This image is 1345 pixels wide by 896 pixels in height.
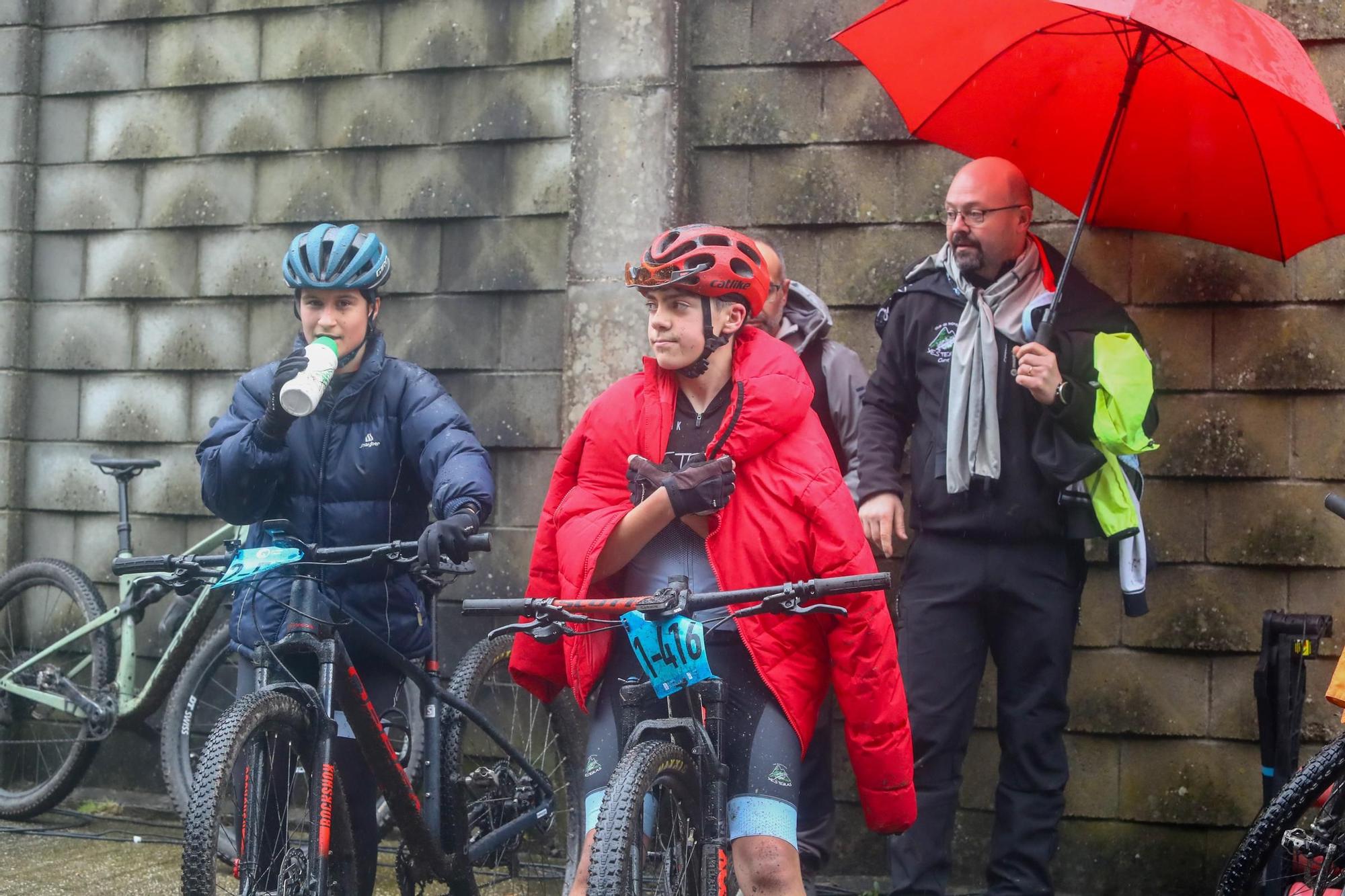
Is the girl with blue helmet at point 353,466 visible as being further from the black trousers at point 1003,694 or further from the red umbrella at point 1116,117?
the red umbrella at point 1116,117

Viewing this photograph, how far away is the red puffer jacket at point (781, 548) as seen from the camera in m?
3.38

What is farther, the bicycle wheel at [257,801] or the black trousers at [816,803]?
the black trousers at [816,803]

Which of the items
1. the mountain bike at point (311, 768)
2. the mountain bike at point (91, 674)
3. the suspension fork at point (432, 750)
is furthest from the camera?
the mountain bike at point (91, 674)

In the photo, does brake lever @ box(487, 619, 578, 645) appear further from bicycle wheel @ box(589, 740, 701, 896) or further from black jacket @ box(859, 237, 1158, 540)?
black jacket @ box(859, 237, 1158, 540)

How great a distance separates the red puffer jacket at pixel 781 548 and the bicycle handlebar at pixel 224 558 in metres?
0.27

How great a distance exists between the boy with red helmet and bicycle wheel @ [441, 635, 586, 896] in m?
0.93

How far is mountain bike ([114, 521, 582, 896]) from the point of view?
341 centimetres

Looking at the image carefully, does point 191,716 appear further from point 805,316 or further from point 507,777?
point 805,316

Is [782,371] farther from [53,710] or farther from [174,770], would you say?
[53,710]

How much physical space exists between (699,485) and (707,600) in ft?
0.82

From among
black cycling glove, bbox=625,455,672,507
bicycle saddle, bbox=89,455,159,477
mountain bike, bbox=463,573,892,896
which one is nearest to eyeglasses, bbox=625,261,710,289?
black cycling glove, bbox=625,455,672,507

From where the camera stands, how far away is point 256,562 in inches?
142

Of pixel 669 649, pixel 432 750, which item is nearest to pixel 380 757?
pixel 432 750

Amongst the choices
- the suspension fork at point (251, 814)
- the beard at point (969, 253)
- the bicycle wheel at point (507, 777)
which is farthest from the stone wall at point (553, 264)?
the suspension fork at point (251, 814)
